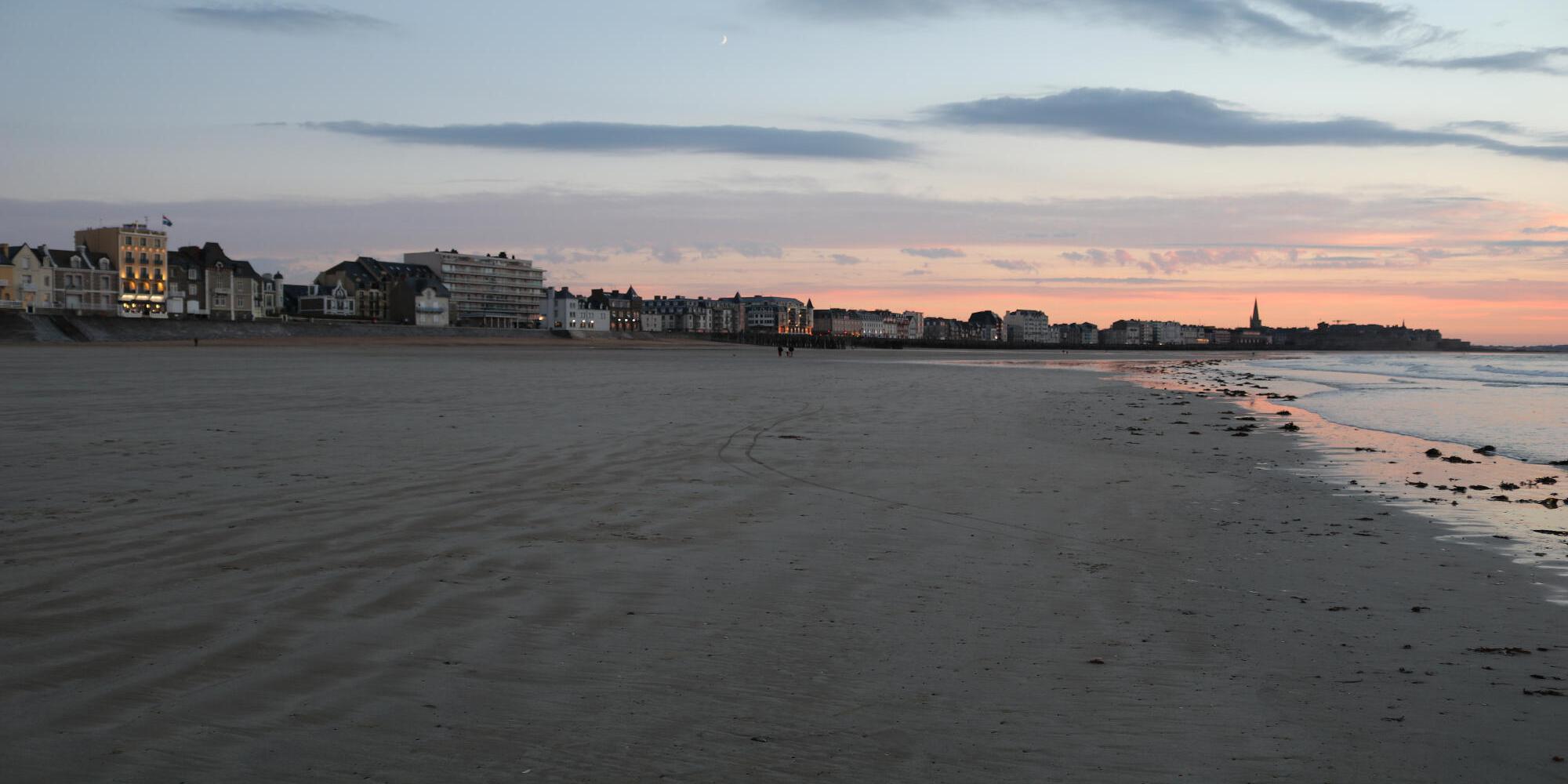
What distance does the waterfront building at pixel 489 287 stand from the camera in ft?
513

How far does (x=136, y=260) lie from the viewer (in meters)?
106

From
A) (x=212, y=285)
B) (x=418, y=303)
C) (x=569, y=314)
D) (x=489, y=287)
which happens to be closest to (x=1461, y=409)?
(x=212, y=285)

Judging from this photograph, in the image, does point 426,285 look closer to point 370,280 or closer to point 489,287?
point 370,280

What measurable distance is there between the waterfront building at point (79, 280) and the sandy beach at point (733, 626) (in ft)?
349

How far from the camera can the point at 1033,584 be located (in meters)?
6.38

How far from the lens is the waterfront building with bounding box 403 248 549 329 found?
156 m

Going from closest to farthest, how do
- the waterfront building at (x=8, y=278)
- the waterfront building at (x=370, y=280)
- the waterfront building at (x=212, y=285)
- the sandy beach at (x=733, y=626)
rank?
1. the sandy beach at (x=733, y=626)
2. the waterfront building at (x=8, y=278)
3. the waterfront building at (x=212, y=285)
4. the waterfront building at (x=370, y=280)

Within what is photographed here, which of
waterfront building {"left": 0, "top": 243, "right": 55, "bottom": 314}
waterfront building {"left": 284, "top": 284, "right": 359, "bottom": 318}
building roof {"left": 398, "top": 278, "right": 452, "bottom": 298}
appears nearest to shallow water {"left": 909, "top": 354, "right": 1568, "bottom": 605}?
waterfront building {"left": 0, "top": 243, "right": 55, "bottom": 314}

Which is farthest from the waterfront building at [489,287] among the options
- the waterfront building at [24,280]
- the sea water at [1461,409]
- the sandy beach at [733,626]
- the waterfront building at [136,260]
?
the sandy beach at [733,626]

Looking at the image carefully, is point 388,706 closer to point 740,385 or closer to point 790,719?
point 790,719

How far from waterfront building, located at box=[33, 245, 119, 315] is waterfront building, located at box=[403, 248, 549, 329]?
49.3 meters

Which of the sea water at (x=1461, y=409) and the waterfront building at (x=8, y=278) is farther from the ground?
the waterfront building at (x=8, y=278)

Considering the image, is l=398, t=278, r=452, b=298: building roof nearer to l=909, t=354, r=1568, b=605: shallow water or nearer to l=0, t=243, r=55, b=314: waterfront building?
l=0, t=243, r=55, b=314: waterfront building

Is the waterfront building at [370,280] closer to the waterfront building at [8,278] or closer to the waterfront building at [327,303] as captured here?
the waterfront building at [327,303]
